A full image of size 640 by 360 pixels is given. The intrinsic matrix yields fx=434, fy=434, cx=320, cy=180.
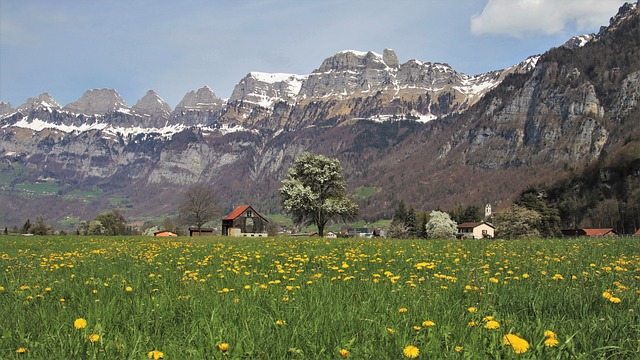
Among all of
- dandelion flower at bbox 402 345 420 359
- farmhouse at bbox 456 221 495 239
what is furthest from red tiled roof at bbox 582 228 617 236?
dandelion flower at bbox 402 345 420 359

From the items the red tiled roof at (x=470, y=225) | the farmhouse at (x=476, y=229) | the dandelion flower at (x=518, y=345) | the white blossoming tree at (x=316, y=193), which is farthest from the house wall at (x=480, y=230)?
the dandelion flower at (x=518, y=345)

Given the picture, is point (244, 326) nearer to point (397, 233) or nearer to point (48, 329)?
point (48, 329)

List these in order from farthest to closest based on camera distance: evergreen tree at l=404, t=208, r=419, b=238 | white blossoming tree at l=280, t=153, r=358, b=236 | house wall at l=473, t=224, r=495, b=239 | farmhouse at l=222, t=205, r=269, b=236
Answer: house wall at l=473, t=224, r=495, b=239
evergreen tree at l=404, t=208, r=419, b=238
farmhouse at l=222, t=205, r=269, b=236
white blossoming tree at l=280, t=153, r=358, b=236

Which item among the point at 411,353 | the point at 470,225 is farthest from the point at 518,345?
the point at 470,225

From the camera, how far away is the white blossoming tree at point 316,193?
158 feet

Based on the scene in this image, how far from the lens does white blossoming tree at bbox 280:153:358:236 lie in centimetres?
4819

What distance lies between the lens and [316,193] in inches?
1951

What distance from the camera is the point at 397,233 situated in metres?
121

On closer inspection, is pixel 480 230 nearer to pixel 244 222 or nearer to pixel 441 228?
pixel 441 228

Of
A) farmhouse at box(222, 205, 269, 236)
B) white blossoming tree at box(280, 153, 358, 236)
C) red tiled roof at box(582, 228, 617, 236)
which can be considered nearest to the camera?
white blossoming tree at box(280, 153, 358, 236)

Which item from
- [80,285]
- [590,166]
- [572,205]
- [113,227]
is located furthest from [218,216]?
[590,166]

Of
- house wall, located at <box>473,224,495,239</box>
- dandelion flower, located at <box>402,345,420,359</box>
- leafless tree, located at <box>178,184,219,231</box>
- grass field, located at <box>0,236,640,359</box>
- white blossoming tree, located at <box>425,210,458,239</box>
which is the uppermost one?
leafless tree, located at <box>178,184,219,231</box>

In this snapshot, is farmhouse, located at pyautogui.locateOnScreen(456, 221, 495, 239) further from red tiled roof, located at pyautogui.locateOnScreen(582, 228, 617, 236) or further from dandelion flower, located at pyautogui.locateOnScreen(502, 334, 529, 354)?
dandelion flower, located at pyautogui.locateOnScreen(502, 334, 529, 354)

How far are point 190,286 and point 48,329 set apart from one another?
244 cm
